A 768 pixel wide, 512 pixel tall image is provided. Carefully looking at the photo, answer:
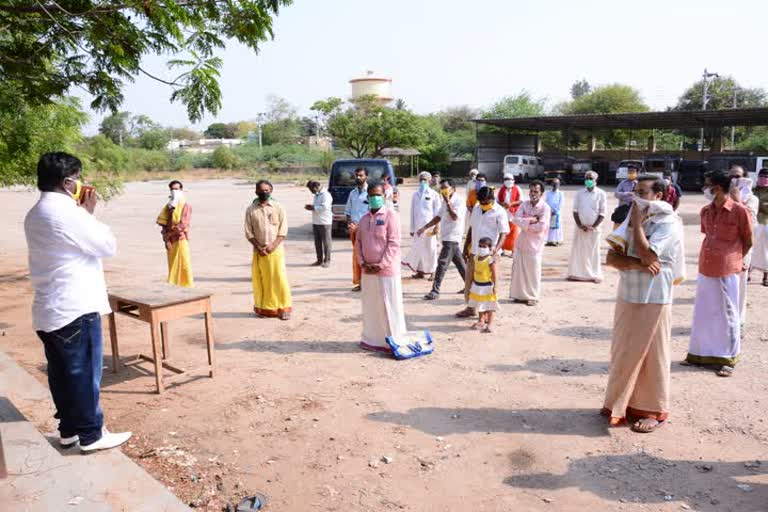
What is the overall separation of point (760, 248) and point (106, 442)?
931cm

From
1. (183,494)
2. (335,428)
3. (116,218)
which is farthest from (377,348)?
(116,218)

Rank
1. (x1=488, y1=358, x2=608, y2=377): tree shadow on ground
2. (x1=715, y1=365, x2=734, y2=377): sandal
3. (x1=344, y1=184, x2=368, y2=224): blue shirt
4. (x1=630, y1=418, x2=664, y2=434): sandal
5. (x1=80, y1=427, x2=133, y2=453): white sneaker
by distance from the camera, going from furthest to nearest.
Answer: (x1=344, y1=184, x2=368, y2=224): blue shirt
(x1=488, y1=358, x2=608, y2=377): tree shadow on ground
(x1=715, y1=365, x2=734, y2=377): sandal
(x1=630, y1=418, x2=664, y2=434): sandal
(x1=80, y1=427, x2=133, y2=453): white sneaker

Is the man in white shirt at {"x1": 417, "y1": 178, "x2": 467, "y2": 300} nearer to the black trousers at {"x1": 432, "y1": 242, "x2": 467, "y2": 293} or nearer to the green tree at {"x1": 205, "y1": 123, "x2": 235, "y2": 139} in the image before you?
the black trousers at {"x1": 432, "y1": 242, "x2": 467, "y2": 293}

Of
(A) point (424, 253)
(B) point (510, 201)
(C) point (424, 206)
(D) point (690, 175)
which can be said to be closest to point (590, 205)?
(B) point (510, 201)

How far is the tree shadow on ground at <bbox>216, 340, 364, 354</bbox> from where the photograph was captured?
6398mm

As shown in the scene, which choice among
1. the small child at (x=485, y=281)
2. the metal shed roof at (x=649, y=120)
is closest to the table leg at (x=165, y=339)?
the small child at (x=485, y=281)

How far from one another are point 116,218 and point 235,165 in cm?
3742

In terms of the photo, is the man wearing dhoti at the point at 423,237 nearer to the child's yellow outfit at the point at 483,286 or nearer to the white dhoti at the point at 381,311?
the child's yellow outfit at the point at 483,286

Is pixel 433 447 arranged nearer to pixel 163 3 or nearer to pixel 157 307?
pixel 157 307

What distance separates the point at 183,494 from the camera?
370 cm

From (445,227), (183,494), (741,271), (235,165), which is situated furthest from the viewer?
(235,165)

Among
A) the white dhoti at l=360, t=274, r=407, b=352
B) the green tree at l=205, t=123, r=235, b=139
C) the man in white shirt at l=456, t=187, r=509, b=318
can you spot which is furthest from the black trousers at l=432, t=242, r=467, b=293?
the green tree at l=205, t=123, r=235, b=139

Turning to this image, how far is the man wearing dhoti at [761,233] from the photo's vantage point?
358 inches

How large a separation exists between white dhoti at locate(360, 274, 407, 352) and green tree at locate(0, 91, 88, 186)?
14.9 ft
